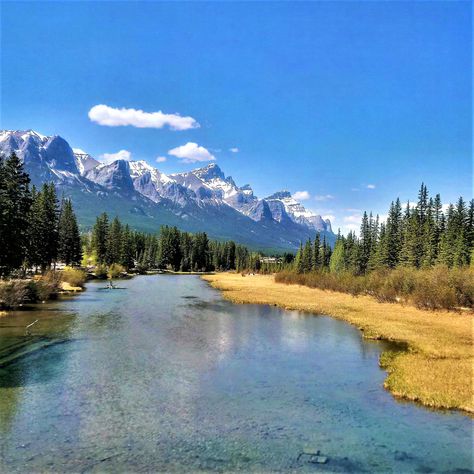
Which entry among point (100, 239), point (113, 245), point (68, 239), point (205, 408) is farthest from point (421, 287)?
point (113, 245)

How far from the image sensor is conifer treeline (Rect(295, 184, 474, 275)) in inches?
3797

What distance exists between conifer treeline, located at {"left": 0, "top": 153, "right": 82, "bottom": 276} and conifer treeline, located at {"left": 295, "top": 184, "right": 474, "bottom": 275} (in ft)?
250

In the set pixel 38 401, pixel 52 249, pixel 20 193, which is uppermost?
pixel 20 193

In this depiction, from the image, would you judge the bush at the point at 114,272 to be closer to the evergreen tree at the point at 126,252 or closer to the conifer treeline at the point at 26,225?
the conifer treeline at the point at 26,225

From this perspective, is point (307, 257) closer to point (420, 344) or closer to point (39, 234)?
point (39, 234)

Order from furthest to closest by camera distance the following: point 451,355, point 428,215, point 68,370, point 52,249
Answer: point 428,215, point 52,249, point 451,355, point 68,370

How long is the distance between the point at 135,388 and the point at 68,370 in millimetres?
6434

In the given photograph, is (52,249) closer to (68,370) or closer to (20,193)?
(20,193)

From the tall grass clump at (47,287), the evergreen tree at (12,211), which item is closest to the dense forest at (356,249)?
the evergreen tree at (12,211)

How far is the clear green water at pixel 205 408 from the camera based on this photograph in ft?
57.0

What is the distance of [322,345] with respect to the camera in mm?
40312

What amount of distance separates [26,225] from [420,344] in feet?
194

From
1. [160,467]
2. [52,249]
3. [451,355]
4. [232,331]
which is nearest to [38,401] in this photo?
[160,467]

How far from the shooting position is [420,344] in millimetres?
39250
